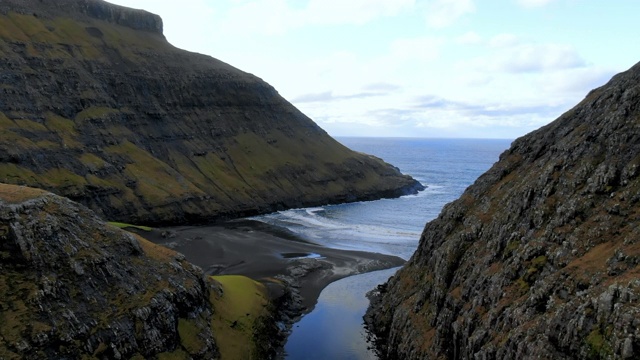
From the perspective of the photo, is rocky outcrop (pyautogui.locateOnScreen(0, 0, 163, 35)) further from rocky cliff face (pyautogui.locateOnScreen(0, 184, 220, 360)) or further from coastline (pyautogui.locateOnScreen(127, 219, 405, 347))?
rocky cliff face (pyautogui.locateOnScreen(0, 184, 220, 360))

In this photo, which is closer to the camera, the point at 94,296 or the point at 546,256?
the point at 546,256

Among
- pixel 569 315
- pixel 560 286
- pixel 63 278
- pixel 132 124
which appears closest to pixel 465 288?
pixel 560 286

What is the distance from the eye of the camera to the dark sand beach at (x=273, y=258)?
75775 mm

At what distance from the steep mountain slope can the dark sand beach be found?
81.9 ft

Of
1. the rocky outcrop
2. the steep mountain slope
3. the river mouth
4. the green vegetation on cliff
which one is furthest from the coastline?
the rocky outcrop

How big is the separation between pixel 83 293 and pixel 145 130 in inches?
4378

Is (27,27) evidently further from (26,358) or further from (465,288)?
(465,288)

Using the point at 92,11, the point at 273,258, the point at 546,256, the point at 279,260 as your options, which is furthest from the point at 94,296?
the point at 92,11

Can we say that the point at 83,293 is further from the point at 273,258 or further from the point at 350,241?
the point at 350,241

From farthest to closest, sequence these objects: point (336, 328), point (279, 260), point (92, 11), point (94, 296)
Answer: point (92, 11)
point (279, 260)
point (336, 328)
point (94, 296)

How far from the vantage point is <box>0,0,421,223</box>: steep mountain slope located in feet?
372

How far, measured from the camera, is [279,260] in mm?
84312

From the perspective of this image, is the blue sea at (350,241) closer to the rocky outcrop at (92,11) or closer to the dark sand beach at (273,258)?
the dark sand beach at (273,258)

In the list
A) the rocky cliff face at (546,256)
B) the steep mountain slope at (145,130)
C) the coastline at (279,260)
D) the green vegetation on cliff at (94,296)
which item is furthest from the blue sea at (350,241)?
the steep mountain slope at (145,130)
